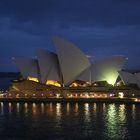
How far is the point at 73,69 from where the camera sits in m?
74.1

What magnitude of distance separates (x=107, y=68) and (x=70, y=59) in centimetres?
585

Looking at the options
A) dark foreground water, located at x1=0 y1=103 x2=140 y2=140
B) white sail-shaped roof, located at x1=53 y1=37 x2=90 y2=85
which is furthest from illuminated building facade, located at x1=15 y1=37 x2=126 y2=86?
dark foreground water, located at x1=0 y1=103 x2=140 y2=140

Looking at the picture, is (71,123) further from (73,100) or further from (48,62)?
(48,62)

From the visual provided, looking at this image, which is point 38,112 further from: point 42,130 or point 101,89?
point 101,89

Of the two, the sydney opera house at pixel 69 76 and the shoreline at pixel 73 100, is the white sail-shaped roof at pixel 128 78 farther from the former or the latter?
the shoreline at pixel 73 100

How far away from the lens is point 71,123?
157 ft

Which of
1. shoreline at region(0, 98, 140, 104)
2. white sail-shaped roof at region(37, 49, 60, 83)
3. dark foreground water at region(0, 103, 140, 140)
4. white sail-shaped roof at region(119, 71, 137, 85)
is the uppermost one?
white sail-shaped roof at region(37, 49, 60, 83)

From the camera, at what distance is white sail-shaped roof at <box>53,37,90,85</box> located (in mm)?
71750

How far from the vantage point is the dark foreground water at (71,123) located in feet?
136

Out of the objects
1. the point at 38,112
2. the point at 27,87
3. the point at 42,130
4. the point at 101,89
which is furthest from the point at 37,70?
the point at 42,130

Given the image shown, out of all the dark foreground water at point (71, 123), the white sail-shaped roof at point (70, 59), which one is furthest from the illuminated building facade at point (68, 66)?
the dark foreground water at point (71, 123)

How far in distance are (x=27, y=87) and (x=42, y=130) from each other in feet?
118

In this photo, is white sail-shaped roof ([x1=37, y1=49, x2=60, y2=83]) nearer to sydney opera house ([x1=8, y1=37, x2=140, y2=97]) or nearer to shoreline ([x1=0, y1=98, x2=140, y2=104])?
sydney opera house ([x1=8, y1=37, x2=140, y2=97])

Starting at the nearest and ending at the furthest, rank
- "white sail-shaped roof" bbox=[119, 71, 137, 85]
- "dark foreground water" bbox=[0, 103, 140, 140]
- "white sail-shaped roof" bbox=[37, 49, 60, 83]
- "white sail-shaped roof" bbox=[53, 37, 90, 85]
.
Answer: "dark foreground water" bbox=[0, 103, 140, 140], "white sail-shaped roof" bbox=[53, 37, 90, 85], "white sail-shaped roof" bbox=[37, 49, 60, 83], "white sail-shaped roof" bbox=[119, 71, 137, 85]
